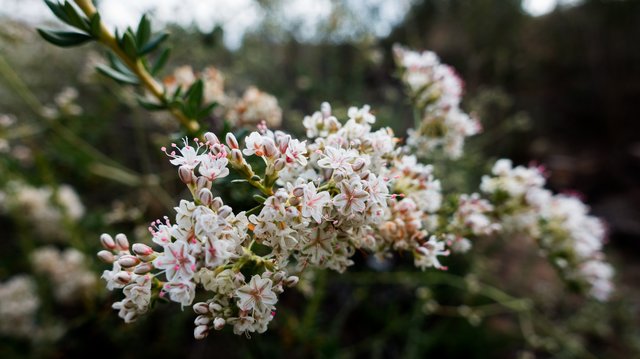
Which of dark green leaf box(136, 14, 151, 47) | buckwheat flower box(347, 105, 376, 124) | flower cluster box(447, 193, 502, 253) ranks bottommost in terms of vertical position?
flower cluster box(447, 193, 502, 253)

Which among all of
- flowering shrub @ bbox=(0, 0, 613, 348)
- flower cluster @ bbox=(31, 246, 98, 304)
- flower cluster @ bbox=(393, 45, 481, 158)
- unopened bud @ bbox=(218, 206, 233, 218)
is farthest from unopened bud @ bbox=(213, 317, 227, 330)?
flower cluster @ bbox=(31, 246, 98, 304)

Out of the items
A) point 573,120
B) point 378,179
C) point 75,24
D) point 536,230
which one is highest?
point 573,120

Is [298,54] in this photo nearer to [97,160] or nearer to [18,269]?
[97,160]

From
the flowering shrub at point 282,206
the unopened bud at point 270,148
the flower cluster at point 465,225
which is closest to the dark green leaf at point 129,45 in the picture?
the flowering shrub at point 282,206

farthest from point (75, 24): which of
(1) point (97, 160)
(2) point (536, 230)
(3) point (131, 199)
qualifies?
(3) point (131, 199)

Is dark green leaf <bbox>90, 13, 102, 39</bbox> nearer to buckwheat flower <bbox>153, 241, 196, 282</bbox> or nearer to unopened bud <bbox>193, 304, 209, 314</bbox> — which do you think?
buckwheat flower <bbox>153, 241, 196, 282</bbox>

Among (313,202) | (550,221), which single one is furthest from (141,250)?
(550,221)

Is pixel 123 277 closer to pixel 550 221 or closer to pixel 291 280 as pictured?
pixel 291 280
